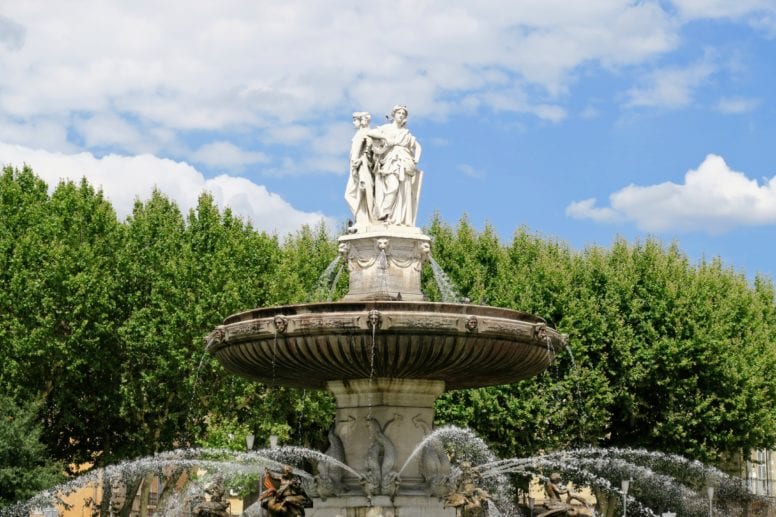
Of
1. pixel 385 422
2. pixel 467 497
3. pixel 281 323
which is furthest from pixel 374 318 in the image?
pixel 467 497

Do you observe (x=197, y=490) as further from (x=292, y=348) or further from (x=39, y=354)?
(x=292, y=348)

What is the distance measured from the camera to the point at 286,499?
15.1 metres

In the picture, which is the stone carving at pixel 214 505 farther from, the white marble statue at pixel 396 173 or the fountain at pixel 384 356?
the white marble statue at pixel 396 173

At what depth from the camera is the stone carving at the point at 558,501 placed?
49.8ft

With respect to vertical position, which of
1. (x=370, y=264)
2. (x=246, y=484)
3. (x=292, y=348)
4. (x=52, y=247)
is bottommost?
(x=246, y=484)

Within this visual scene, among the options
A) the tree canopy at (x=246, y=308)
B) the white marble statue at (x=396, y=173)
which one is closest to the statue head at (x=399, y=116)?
the white marble statue at (x=396, y=173)

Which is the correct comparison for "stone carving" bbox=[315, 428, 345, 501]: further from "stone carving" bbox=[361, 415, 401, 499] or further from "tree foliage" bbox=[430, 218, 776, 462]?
"tree foliage" bbox=[430, 218, 776, 462]

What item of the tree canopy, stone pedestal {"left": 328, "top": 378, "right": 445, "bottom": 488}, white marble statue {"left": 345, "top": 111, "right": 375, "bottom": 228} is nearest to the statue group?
white marble statue {"left": 345, "top": 111, "right": 375, "bottom": 228}

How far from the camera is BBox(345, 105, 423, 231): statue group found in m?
16.2

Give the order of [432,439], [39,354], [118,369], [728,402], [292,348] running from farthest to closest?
[728,402] → [118,369] → [39,354] → [432,439] → [292,348]

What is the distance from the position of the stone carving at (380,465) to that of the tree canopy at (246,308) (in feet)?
48.3

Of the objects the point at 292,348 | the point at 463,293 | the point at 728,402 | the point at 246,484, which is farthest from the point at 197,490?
the point at 728,402

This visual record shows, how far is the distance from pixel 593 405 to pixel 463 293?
4.87m

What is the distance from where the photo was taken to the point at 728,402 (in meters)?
33.5
